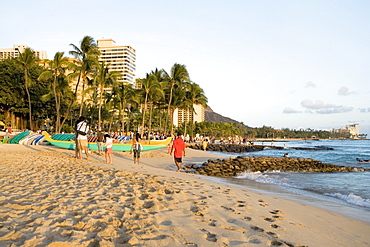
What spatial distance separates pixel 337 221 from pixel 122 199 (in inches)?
152

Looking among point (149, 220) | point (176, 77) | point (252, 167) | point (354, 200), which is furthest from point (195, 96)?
point (149, 220)

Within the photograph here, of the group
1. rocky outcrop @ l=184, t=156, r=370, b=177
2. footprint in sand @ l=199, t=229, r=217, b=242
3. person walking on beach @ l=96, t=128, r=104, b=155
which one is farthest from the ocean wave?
person walking on beach @ l=96, t=128, r=104, b=155

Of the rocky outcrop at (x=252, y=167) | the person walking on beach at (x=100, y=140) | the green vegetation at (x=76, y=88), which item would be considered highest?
the green vegetation at (x=76, y=88)

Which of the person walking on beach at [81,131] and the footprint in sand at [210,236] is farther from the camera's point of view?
the person walking on beach at [81,131]

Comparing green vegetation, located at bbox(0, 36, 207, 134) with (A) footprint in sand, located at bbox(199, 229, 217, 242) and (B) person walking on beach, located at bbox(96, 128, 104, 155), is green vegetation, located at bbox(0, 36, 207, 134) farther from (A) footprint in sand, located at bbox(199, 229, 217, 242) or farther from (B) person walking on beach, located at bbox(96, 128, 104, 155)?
(A) footprint in sand, located at bbox(199, 229, 217, 242)

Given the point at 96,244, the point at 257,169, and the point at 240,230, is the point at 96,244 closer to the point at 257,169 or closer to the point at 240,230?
the point at 240,230

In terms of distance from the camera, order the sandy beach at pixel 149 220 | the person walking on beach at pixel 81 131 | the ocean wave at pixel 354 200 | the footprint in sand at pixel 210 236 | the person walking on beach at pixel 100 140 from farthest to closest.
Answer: the person walking on beach at pixel 100 140, the person walking on beach at pixel 81 131, the ocean wave at pixel 354 200, the footprint in sand at pixel 210 236, the sandy beach at pixel 149 220

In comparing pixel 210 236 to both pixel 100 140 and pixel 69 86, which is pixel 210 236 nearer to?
pixel 100 140

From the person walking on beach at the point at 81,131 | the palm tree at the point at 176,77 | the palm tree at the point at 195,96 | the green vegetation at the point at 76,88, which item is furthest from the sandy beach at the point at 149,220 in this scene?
the palm tree at the point at 195,96

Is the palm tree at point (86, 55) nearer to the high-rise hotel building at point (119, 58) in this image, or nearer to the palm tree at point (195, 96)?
the palm tree at point (195, 96)

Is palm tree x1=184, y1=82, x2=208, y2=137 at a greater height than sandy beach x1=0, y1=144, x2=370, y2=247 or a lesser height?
greater

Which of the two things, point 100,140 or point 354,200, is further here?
point 100,140

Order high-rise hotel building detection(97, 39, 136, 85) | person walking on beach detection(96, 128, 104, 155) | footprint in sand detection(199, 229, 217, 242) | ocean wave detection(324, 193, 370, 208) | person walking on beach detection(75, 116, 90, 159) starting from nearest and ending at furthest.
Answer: footprint in sand detection(199, 229, 217, 242) < ocean wave detection(324, 193, 370, 208) < person walking on beach detection(75, 116, 90, 159) < person walking on beach detection(96, 128, 104, 155) < high-rise hotel building detection(97, 39, 136, 85)

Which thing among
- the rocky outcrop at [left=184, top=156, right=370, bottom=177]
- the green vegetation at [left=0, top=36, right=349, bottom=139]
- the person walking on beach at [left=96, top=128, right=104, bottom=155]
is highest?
the green vegetation at [left=0, top=36, right=349, bottom=139]
